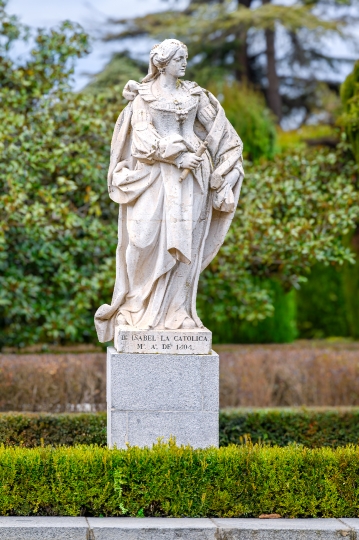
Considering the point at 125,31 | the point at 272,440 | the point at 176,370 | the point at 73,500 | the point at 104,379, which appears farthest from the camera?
the point at 125,31

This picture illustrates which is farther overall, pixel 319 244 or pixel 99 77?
pixel 99 77

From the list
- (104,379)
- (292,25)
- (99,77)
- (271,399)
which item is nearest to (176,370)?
(104,379)

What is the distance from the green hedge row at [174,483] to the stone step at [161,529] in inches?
6.2

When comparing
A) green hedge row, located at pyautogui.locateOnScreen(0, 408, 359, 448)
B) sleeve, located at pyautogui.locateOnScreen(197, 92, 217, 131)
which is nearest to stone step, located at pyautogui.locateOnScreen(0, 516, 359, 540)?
green hedge row, located at pyautogui.locateOnScreen(0, 408, 359, 448)

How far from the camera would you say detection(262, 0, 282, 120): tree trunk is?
27703 millimetres

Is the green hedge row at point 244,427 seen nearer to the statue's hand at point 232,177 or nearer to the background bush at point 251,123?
the statue's hand at point 232,177

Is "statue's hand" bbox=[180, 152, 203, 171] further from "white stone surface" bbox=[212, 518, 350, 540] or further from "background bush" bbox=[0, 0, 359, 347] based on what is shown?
"background bush" bbox=[0, 0, 359, 347]

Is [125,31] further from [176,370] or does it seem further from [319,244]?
[176,370]

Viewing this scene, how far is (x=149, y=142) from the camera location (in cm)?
809

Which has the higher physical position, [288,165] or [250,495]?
[288,165]

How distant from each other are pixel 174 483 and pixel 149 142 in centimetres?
274

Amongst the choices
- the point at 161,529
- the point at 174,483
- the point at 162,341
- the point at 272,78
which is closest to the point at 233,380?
the point at 162,341

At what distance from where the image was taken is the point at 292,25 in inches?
1017

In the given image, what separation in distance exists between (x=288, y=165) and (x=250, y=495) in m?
8.76
